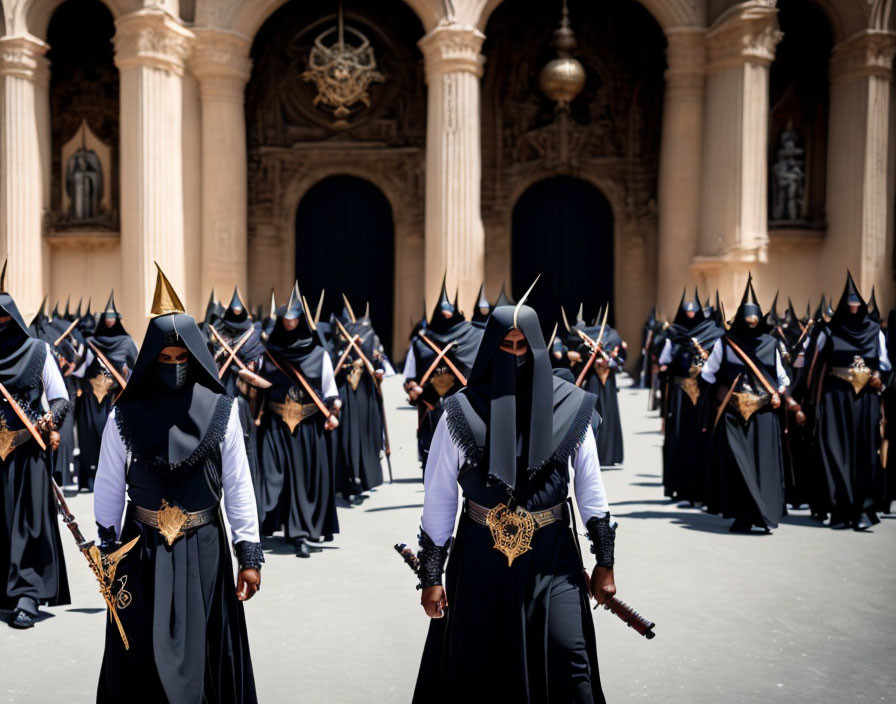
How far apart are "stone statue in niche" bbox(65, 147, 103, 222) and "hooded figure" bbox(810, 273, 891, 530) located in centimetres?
1755

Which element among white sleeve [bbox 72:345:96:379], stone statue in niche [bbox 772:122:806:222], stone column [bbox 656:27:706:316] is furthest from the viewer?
stone statue in niche [bbox 772:122:806:222]

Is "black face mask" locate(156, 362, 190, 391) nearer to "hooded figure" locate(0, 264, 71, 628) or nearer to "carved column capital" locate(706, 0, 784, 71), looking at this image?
"hooded figure" locate(0, 264, 71, 628)

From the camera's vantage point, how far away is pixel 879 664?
5.55m

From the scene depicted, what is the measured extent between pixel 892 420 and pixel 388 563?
5.73m

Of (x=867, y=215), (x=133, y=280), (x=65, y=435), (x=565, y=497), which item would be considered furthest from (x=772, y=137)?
(x=565, y=497)

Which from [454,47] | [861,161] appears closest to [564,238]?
[454,47]

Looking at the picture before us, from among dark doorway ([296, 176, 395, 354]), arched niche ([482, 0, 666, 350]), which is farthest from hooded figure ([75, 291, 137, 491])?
arched niche ([482, 0, 666, 350])

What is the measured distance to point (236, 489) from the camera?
4176mm

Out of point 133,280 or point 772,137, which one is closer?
point 133,280

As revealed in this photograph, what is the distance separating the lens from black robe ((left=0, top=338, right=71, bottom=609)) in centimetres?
633

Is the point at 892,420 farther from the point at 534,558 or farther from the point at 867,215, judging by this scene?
the point at 867,215

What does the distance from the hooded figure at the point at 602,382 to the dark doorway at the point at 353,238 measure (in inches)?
476

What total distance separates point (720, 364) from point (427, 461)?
211 inches

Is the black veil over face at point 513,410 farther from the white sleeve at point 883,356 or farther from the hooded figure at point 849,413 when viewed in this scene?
the white sleeve at point 883,356
